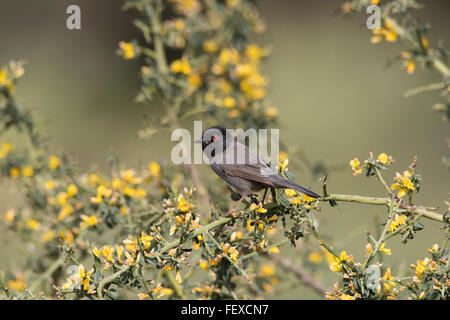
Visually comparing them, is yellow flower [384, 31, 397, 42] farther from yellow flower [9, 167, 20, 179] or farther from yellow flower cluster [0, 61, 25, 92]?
yellow flower [9, 167, 20, 179]

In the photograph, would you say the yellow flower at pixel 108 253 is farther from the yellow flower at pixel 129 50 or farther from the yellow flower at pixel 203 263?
the yellow flower at pixel 129 50

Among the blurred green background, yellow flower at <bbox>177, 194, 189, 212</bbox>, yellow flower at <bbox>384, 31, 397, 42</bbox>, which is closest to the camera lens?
yellow flower at <bbox>177, 194, 189, 212</bbox>

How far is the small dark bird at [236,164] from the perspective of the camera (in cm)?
278

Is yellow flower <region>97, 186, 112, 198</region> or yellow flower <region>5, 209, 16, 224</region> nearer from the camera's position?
yellow flower <region>97, 186, 112, 198</region>

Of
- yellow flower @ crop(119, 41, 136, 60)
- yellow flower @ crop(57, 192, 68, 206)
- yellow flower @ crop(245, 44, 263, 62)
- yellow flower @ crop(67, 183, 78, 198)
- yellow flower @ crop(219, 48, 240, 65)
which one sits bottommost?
yellow flower @ crop(57, 192, 68, 206)

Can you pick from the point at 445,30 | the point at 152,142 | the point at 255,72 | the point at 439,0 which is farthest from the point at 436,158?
the point at 255,72

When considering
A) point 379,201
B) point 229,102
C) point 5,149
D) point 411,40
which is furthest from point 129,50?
point 379,201

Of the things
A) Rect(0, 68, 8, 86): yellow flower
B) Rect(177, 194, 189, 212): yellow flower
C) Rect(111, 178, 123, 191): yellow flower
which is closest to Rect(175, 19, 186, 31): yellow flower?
Rect(0, 68, 8, 86): yellow flower

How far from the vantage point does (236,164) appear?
3.02 meters

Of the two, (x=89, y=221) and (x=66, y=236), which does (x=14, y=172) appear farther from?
(x=89, y=221)

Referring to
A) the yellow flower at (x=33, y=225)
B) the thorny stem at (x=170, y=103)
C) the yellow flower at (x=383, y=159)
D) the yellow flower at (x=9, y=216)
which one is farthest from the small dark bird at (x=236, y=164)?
the yellow flower at (x=9, y=216)

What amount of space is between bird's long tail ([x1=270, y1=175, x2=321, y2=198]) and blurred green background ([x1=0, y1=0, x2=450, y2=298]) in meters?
5.70

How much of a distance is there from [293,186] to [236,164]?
0.73 meters

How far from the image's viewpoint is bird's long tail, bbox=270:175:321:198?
7.29 ft
